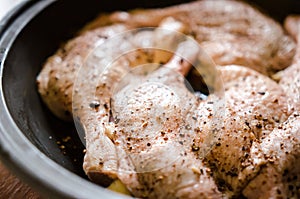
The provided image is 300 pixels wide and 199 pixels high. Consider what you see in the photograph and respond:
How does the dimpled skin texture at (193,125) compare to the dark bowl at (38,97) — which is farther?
the dimpled skin texture at (193,125)

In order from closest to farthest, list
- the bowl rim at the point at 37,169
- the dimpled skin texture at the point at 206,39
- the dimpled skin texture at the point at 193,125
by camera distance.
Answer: the bowl rim at the point at 37,169 < the dimpled skin texture at the point at 193,125 < the dimpled skin texture at the point at 206,39

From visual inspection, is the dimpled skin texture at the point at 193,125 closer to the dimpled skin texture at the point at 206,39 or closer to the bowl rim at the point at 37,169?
the dimpled skin texture at the point at 206,39

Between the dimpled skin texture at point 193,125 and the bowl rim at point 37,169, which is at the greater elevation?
the bowl rim at point 37,169

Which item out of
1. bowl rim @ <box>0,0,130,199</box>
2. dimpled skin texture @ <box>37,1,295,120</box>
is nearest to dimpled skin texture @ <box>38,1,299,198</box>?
dimpled skin texture @ <box>37,1,295,120</box>

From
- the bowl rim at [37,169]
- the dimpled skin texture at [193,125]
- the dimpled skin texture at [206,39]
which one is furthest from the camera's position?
the dimpled skin texture at [206,39]

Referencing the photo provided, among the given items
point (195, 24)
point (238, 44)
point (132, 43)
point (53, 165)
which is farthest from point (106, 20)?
point (53, 165)

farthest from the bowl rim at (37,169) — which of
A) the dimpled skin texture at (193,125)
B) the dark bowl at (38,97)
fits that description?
the dimpled skin texture at (193,125)

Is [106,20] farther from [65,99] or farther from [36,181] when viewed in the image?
[36,181]

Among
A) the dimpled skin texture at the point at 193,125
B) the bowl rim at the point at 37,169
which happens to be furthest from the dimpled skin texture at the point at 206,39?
the bowl rim at the point at 37,169
